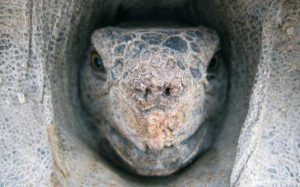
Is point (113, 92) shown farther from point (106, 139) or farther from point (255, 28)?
point (255, 28)

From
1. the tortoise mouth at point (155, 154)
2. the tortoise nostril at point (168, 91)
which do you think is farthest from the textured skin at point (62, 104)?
the tortoise nostril at point (168, 91)

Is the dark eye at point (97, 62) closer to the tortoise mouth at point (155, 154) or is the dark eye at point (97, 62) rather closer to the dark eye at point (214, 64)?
the tortoise mouth at point (155, 154)

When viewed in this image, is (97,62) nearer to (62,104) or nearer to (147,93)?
(62,104)

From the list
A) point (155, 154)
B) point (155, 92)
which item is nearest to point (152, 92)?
point (155, 92)

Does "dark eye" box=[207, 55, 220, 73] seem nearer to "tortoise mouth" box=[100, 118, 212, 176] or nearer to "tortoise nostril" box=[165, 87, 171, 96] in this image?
"tortoise mouth" box=[100, 118, 212, 176]

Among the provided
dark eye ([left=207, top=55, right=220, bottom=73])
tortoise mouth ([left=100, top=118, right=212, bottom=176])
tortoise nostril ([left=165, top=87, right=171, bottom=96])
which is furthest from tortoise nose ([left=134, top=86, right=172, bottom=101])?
dark eye ([left=207, top=55, right=220, bottom=73])

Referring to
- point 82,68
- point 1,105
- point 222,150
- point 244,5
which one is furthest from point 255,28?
point 1,105

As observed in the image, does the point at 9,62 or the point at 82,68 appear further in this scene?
the point at 82,68
